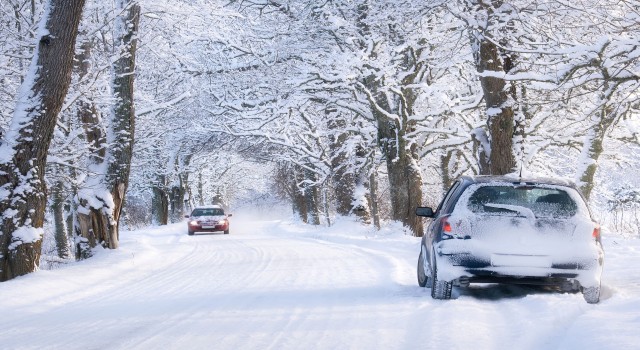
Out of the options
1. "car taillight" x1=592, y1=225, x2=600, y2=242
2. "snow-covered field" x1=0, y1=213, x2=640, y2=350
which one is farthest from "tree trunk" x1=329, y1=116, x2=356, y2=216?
"car taillight" x1=592, y1=225, x2=600, y2=242

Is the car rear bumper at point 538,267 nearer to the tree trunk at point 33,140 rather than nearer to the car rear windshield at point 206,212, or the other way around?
the tree trunk at point 33,140

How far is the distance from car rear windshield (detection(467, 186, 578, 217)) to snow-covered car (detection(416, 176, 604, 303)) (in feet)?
0.03

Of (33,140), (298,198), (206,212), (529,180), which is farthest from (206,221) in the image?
(529,180)

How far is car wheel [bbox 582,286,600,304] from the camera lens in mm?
7953

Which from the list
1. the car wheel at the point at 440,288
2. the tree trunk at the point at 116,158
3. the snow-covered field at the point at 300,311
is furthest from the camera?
the tree trunk at the point at 116,158

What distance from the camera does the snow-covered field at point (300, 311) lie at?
609 centimetres

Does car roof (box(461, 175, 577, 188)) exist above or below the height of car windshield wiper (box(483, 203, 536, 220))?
above

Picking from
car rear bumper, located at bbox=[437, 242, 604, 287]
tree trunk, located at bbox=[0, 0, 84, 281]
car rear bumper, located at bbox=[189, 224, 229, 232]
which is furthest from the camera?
car rear bumper, located at bbox=[189, 224, 229, 232]

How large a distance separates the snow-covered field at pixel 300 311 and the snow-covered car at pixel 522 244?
0.89 ft

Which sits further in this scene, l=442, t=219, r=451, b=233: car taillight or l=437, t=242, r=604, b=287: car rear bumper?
l=442, t=219, r=451, b=233: car taillight

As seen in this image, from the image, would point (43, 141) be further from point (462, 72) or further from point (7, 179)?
point (462, 72)

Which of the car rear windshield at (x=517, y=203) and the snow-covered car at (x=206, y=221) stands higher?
the car rear windshield at (x=517, y=203)

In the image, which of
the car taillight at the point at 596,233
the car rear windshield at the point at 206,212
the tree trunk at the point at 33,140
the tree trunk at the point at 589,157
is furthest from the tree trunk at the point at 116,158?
the car rear windshield at the point at 206,212

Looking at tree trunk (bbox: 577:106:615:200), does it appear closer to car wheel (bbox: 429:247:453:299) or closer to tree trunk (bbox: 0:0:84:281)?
car wheel (bbox: 429:247:453:299)
